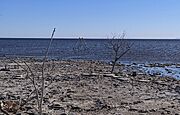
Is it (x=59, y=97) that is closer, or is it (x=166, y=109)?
(x=166, y=109)

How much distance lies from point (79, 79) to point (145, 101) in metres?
8.65

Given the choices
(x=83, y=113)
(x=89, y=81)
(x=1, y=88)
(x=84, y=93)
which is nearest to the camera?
(x=83, y=113)

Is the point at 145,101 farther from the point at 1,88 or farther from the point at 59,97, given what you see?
the point at 1,88

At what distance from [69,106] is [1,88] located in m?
6.10

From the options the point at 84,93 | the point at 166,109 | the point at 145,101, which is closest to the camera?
the point at 166,109

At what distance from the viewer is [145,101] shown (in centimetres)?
1557

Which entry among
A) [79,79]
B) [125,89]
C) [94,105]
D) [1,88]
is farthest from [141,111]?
[79,79]

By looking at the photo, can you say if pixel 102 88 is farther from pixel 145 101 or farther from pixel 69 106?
pixel 69 106

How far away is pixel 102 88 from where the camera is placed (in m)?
19.4

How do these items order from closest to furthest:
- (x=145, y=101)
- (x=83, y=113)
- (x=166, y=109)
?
(x=83, y=113) < (x=166, y=109) < (x=145, y=101)

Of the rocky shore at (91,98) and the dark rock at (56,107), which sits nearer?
the rocky shore at (91,98)

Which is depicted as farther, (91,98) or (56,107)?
(91,98)

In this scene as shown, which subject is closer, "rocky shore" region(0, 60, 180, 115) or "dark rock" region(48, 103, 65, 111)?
"rocky shore" region(0, 60, 180, 115)

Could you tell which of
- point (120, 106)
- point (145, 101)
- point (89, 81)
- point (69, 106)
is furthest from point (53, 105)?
point (89, 81)
